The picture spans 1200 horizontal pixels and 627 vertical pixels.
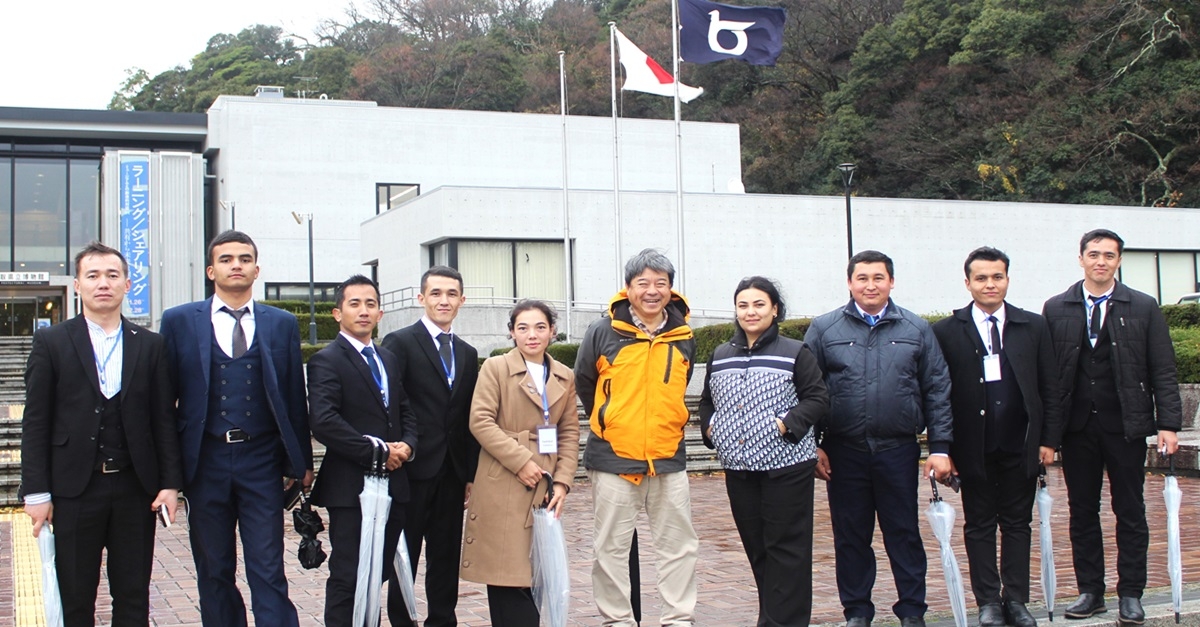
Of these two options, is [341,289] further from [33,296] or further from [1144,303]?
[33,296]

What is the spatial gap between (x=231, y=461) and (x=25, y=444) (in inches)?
33.0

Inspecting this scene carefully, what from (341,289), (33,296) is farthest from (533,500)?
(33,296)

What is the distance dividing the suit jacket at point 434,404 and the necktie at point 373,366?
126mm

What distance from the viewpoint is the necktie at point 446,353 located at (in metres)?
5.74

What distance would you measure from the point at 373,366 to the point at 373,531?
803 mm

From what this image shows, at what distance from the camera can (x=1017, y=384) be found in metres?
5.84

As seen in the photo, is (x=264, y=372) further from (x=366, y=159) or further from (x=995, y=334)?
(x=366, y=159)

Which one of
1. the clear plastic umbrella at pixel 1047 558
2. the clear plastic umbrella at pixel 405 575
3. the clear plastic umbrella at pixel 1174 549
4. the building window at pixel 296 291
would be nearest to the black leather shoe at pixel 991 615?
the clear plastic umbrella at pixel 1047 558

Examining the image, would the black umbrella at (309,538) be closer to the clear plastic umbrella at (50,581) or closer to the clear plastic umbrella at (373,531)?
the clear plastic umbrella at (373,531)

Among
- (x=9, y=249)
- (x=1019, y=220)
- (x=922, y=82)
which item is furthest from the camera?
(x=922, y=82)

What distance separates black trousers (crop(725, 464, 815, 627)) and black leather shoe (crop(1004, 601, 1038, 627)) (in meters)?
1.10

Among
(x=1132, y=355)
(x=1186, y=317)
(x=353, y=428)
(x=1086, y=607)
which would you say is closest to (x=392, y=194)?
(x=1186, y=317)

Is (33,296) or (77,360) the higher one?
(33,296)

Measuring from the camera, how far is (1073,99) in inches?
1775
